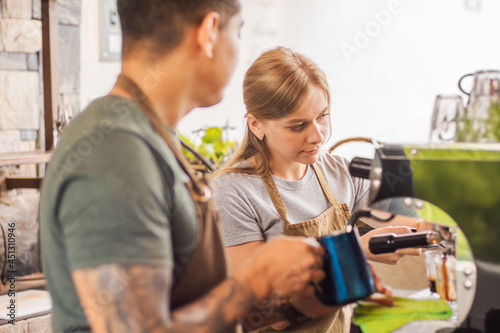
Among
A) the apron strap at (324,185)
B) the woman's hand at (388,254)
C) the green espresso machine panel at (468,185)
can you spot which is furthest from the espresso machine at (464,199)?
the apron strap at (324,185)

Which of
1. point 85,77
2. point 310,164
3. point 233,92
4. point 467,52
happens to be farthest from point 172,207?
point 467,52

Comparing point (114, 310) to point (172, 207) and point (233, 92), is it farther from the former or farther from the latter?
point (233, 92)

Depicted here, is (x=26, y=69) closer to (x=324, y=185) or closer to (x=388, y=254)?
(x=324, y=185)

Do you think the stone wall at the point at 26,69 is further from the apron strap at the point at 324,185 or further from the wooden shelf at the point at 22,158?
the apron strap at the point at 324,185

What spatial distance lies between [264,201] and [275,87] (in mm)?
346

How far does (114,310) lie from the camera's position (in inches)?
30.5

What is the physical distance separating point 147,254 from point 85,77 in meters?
2.50

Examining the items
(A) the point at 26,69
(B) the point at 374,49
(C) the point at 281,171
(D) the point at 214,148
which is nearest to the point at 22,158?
(A) the point at 26,69

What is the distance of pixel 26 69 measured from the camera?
281 centimetres

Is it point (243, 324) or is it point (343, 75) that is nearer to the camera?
point (243, 324)

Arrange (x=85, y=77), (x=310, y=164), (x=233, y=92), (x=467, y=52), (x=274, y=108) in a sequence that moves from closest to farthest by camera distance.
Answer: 1. (x=274, y=108)
2. (x=310, y=164)
3. (x=85, y=77)
4. (x=233, y=92)
5. (x=467, y=52)

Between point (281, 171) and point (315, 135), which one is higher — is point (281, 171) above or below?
below

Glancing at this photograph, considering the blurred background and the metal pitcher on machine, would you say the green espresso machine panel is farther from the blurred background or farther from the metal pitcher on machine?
the blurred background

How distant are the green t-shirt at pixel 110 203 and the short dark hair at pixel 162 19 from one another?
0.11 meters
